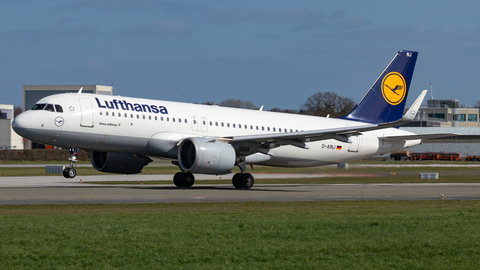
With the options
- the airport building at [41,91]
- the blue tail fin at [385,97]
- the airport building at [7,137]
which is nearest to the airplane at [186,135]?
the blue tail fin at [385,97]

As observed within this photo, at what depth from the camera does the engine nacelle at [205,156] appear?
30.0 m

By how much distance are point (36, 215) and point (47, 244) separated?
223 inches

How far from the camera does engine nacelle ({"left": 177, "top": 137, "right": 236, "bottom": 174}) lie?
30.0 metres

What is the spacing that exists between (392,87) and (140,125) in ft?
61.9

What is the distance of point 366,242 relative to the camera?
519 inches

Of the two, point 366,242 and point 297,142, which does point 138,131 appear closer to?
point 297,142

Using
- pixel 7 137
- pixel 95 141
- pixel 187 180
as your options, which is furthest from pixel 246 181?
pixel 7 137

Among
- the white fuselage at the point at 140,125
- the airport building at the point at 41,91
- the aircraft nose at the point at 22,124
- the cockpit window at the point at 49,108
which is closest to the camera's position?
the aircraft nose at the point at 22,124

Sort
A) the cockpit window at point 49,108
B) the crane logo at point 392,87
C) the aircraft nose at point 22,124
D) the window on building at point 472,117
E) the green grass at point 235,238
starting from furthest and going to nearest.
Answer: the window on building at point 472,117 < the crane logo at point 392,87 < the cockpit window at point 49,108 < the aircraft nose at point 22,124 < the green grass at point 235,238

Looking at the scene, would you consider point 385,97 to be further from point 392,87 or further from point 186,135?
point 186,135

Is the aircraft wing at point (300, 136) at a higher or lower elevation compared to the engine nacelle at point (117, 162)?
higher

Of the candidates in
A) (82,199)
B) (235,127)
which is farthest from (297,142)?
(82,199)

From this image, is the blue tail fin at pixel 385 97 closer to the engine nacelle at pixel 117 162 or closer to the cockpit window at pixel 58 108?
the engine nacelle at pixel 117 162

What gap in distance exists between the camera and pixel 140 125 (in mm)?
31484
